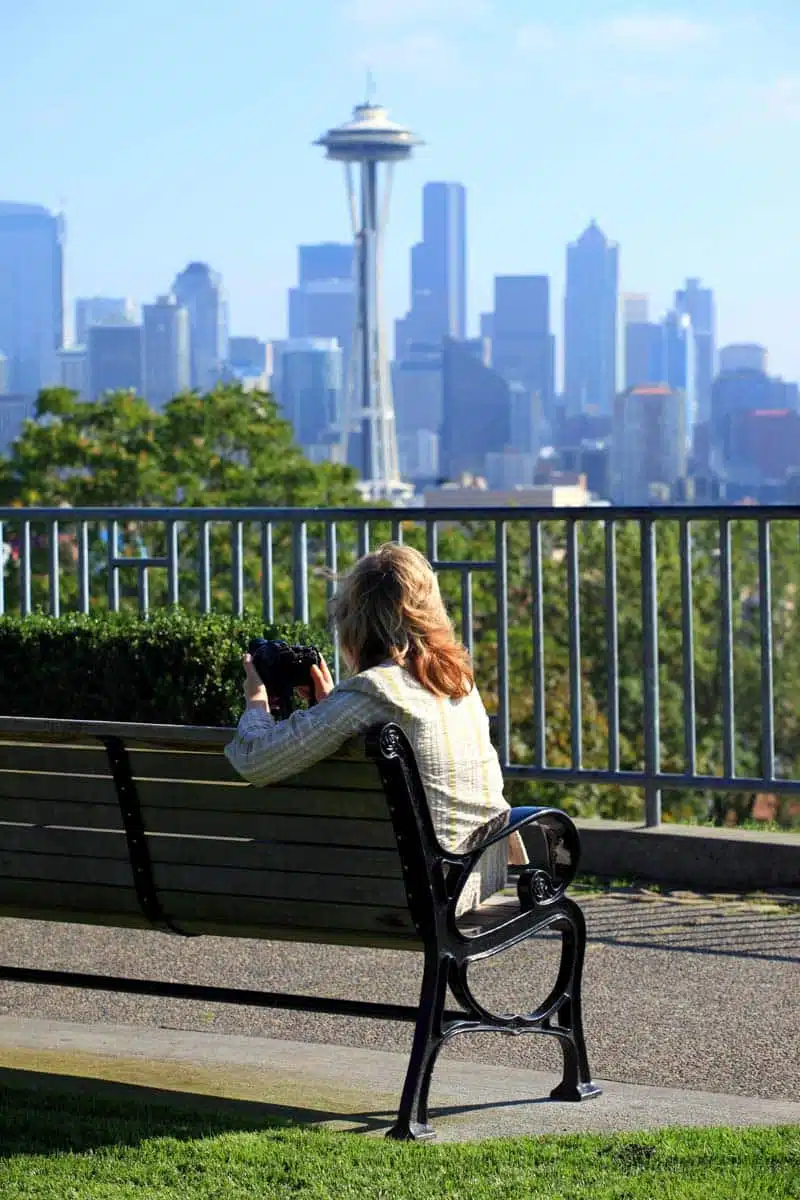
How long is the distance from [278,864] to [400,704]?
18.7 inches

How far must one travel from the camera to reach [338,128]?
7662 inches

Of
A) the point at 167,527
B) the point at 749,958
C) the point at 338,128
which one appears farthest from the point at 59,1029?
the point at 338,128

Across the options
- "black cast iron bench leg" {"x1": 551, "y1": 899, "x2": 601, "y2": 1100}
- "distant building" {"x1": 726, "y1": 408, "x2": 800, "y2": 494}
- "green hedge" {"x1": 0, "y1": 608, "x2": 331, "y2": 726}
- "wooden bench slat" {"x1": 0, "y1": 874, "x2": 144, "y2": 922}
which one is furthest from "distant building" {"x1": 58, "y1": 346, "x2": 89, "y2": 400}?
"black cast iron bench leg" {"x1": 551, "y1": 899, "x2": 601, "y2": 1100}

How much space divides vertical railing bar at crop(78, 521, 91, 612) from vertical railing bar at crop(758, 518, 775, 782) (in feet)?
9.69

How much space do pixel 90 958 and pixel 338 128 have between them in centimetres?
19431

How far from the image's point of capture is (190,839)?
4473 millimetres

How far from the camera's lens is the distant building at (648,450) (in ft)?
614

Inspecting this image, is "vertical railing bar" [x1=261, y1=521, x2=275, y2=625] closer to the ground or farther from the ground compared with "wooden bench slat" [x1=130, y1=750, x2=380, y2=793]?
farther from the ground

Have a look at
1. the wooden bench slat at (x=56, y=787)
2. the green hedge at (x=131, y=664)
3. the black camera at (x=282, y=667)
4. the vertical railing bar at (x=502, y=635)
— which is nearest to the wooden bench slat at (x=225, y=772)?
the wooden bench slat at (x=56, y=787)

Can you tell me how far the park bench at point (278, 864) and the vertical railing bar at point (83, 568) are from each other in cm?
384

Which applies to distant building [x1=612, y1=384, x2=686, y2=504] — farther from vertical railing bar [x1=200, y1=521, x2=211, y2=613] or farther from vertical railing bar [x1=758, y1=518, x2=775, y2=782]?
vertical railing bar [x1=758, y1=518, x2=775, y2=782]

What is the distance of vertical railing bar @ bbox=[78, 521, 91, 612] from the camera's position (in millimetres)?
8547

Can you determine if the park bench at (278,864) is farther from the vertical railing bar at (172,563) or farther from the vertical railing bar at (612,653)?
the vertical railing bar at (172,563)

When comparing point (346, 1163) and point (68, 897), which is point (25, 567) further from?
point (346, 1163)
